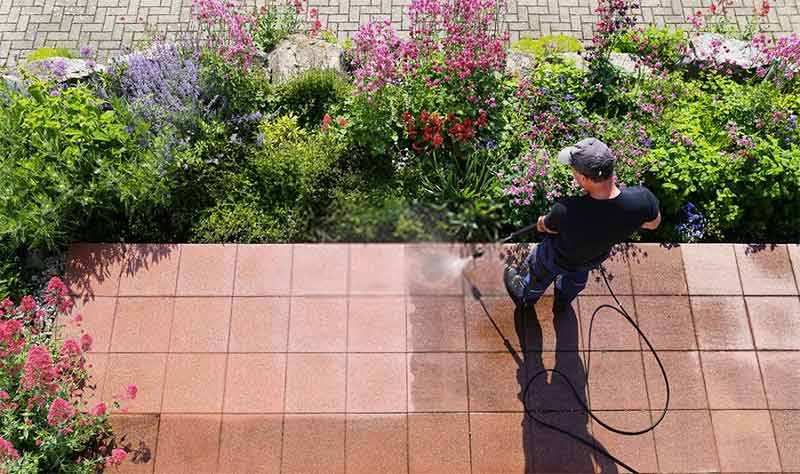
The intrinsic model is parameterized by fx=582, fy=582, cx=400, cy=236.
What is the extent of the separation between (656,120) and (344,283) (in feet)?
10.4

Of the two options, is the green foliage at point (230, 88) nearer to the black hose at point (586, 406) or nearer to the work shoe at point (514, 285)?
the work shoe at point (514, 285)

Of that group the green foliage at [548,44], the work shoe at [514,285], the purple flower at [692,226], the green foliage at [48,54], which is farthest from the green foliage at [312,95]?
the purple flower at [692,226]

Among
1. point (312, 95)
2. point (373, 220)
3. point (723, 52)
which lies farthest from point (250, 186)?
point (723, 52)

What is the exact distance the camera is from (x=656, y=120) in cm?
525

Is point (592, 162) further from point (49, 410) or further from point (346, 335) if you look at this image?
point (49, 410)

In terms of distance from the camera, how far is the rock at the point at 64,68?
555cm

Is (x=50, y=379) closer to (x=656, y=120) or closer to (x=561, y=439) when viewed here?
(x=561, y=439)

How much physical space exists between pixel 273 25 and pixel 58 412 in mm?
4396

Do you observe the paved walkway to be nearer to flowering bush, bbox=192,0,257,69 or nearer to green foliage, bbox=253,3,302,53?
green foliage, bbox=253,3,302,53

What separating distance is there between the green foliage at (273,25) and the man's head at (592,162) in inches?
155

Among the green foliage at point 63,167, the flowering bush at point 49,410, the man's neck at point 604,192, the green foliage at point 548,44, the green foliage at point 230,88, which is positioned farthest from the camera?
the green foliage at point 548,44

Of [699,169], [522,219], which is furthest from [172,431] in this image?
[699,169]

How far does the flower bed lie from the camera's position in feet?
15.6

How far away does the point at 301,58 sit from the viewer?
234 inches
